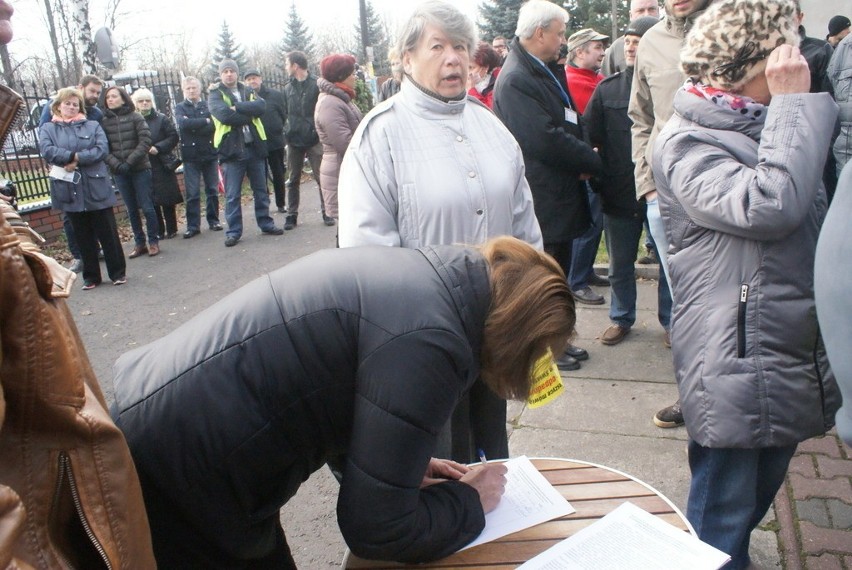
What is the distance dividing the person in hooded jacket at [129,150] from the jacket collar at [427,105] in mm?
5626

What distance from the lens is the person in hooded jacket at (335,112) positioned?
22.9 ft

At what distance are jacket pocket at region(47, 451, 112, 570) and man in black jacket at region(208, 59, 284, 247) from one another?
23.5ft

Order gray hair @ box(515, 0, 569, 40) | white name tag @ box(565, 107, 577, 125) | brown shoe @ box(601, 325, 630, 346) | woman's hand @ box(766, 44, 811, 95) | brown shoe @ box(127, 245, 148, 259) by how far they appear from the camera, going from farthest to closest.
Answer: brown shoe @ box(127, 245, 148, 259) < brown shoe @ box(601, 325, 630, 346) < white name tag @ box(565, 107, 577, 125) < gray hair @ box(515, 0, 569, 40) < woman's hand @ box(766, 44, 811, 95)

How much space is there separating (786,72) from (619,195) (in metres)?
2.43

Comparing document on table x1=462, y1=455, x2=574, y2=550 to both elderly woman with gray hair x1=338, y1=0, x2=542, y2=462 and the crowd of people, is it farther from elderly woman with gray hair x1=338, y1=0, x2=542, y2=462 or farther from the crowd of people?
elderly woman with gray hair x1=338, y1=0, x2=542, y2=462

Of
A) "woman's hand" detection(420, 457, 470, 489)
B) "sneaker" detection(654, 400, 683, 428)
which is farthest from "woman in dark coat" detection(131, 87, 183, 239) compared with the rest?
"woman's hand" detection(420, 457, 470, 489)

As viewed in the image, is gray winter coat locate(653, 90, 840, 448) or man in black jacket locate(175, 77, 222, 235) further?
man in black jacket locate(175, 77, 222, 235)

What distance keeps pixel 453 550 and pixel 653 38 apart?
2886 millimetres

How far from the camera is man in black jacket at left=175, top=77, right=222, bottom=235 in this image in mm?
8516

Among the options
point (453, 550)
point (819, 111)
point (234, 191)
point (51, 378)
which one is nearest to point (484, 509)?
point (453, 550)

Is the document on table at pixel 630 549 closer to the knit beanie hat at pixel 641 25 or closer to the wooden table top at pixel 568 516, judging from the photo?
the wooden table top at pixel 568 516

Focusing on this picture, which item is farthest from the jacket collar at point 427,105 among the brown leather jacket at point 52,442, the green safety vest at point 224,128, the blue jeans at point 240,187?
the green safety vest at point 224,128

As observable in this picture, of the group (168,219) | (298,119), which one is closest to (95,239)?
(168,219)

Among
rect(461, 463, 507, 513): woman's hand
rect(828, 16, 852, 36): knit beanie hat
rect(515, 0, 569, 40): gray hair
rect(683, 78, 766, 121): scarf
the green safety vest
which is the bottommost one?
the green safety vest
